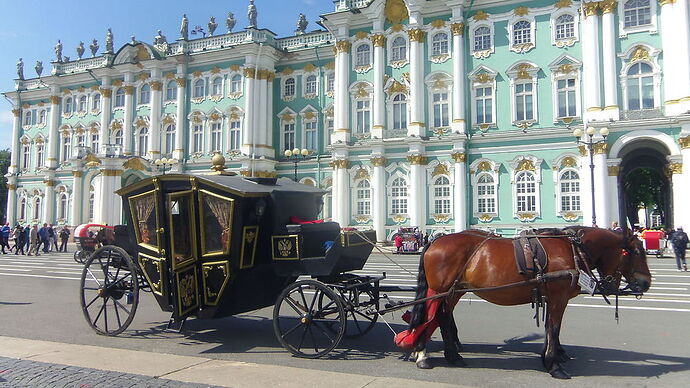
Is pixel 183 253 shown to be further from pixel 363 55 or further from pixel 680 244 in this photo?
pixel 363 55

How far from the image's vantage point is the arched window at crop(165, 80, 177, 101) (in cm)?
4132

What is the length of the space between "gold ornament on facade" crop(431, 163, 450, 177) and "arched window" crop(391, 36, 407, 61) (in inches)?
282

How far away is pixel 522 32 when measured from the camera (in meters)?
30.4

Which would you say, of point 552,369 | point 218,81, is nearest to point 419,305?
point 552,369

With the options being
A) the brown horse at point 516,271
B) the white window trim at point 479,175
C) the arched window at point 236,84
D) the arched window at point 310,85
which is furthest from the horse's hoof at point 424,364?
the arched window at point 236,84

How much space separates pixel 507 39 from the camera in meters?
30.6

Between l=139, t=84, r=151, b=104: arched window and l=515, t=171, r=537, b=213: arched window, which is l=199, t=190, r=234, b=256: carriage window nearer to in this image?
l=515, t=171, r=537, b=213: arched window

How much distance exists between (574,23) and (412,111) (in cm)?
1010

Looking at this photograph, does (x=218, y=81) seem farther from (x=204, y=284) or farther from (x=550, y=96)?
(x=204, y=284)

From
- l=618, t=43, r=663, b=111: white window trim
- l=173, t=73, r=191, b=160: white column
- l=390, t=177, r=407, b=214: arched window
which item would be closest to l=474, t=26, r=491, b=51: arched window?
l=618, t=43, r=663, b=111: white window trim

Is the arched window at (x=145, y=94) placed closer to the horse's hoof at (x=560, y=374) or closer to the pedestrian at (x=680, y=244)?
the pedestrian at (x=680, y=244)

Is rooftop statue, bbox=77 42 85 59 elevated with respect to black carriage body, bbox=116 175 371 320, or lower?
elevated

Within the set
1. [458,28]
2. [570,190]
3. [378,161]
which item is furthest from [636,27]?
[378,161]

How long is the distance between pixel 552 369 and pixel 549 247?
4.76 feet
